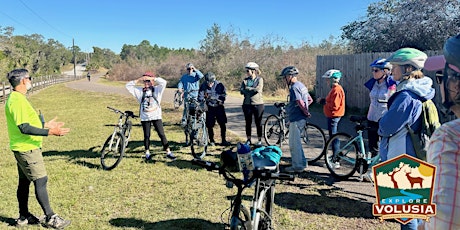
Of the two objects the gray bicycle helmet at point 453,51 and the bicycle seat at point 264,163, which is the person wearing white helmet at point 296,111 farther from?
the gray bicycle helmet at point 453,51

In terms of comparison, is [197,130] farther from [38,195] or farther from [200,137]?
[38,195]

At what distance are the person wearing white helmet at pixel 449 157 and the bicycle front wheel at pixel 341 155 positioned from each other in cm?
434

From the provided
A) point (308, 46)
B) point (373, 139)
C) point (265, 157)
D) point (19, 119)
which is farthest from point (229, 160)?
point (308, 46)

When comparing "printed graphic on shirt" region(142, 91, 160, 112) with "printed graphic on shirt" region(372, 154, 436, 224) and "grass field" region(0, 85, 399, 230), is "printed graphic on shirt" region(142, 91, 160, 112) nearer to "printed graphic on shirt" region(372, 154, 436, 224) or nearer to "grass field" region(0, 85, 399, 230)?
"grass field" region(0, 85, 399, 230)

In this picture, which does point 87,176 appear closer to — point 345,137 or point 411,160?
point 345,137

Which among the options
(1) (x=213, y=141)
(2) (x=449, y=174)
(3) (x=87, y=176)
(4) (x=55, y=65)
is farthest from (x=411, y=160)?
(4) (x=55, y=65)

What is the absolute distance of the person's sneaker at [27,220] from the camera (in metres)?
4.18

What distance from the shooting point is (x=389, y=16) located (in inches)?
544

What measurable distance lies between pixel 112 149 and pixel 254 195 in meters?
4.40

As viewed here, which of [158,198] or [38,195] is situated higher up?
[38,195]

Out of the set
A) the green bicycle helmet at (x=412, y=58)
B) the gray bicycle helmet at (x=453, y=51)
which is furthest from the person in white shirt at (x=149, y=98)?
the gray bicycle helmet at (x=453, y=51)

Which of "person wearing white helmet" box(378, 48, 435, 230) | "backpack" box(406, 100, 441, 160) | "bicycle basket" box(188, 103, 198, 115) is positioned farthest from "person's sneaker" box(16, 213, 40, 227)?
"backpack" box(406, 100, 441, 160)

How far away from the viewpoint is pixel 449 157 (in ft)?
3.37

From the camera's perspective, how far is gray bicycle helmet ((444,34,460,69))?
1.02 m
